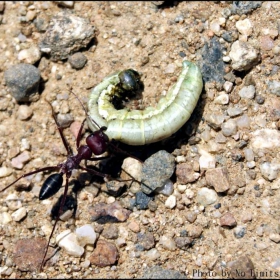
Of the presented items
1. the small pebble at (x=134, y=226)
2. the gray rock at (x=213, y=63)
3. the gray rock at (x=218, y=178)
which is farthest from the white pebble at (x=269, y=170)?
the small pebble at (x=134, y=226)

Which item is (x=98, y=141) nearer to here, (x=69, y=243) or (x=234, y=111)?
(x=69, y=243)

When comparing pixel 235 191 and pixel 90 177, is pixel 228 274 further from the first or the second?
pixel 90 177

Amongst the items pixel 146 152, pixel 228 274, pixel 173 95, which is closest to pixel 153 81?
pixel 173 95

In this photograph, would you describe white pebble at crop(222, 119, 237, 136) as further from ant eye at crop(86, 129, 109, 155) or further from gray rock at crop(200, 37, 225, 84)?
ant eye at crop(86, 129, 109, 155)

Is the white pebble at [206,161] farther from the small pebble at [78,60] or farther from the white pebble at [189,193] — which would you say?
the small pebble at [78,60]

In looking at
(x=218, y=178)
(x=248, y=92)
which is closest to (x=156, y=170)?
(x=218, y=178)

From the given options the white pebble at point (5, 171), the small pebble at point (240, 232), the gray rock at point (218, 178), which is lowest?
the white pebble at point (5, 171)

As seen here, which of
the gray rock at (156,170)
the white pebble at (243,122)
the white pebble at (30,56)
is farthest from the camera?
the white pebble at (30,56)
